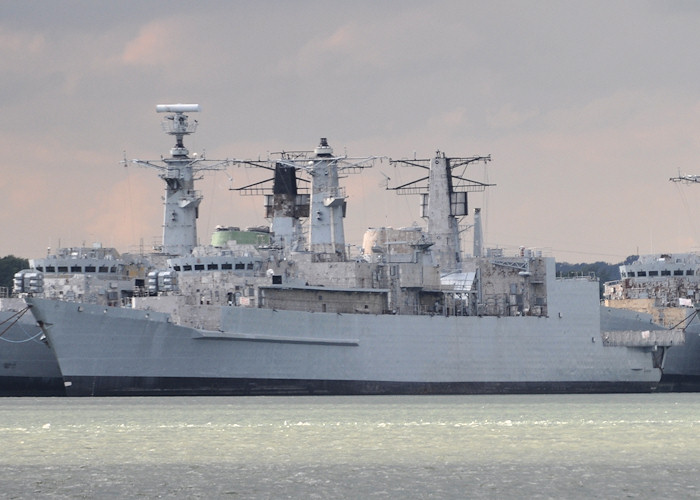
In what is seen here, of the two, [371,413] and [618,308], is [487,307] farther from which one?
[371,413]

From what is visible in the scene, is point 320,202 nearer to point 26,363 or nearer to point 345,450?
point 26,363

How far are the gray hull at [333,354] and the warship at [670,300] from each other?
5.53 metres

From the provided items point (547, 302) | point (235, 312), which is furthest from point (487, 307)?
point (235, 312)

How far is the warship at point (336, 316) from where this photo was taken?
214 feet

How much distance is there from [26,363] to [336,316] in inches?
543

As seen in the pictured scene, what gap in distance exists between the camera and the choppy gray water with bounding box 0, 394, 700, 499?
114 ft

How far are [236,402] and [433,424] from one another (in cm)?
1434

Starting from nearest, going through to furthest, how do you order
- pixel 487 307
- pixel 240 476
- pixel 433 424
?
pixel 240 476, pixel 433 424, pixel 487 307

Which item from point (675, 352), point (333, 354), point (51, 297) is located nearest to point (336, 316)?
point (333, 354)

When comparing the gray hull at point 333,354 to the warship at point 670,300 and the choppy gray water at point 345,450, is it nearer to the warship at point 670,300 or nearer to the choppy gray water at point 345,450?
the choppy gray water at point 345,450

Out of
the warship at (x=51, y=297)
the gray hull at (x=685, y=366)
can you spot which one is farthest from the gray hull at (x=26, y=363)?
the gray hull at (x=685, y=366)

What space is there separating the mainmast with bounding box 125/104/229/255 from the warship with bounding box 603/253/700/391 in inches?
915

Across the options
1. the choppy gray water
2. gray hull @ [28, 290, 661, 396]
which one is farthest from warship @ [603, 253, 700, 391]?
the choppy gray water

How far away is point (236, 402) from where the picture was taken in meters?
64.5
